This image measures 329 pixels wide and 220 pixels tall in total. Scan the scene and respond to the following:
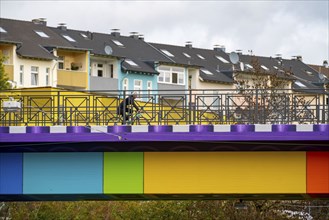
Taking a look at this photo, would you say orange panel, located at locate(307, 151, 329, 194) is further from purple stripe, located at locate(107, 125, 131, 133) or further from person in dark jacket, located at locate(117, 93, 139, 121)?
person in dark jacket, located at locate(117, 93, 139, 121)

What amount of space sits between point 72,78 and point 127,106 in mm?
58931

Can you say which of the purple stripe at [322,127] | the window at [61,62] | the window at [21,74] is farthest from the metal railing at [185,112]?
the window at [61,62]

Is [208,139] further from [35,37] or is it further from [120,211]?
[35,37]

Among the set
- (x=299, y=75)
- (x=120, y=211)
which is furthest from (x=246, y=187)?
(x=299, y=75)

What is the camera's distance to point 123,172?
29156mm

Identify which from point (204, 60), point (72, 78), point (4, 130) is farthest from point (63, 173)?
point (204, 60)

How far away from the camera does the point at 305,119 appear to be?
1172 inches

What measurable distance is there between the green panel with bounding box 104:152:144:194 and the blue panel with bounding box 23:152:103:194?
17cm

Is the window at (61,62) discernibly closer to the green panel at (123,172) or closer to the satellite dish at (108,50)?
the satellite dish at (108,50)

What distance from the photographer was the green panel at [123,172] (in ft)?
95.3

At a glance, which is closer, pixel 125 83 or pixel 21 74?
pixel 21 74

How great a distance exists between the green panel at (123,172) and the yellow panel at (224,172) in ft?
0.56

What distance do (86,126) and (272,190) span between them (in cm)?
460

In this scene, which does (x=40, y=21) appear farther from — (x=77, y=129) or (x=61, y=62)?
(x=77, y=129)
